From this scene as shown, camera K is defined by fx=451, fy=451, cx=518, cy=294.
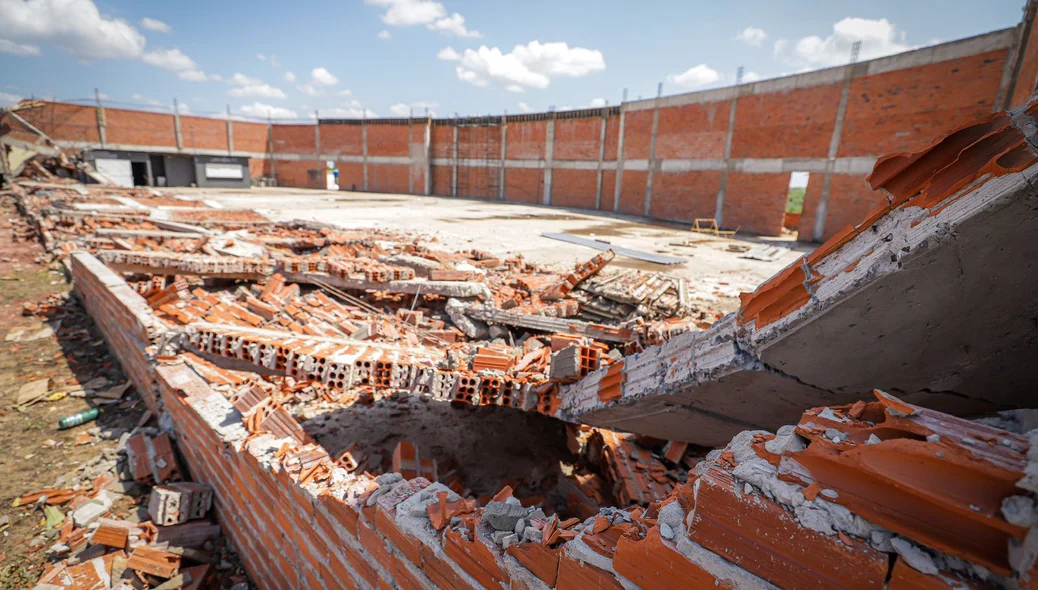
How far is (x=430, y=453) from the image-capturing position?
398 cm

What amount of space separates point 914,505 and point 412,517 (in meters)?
1.74

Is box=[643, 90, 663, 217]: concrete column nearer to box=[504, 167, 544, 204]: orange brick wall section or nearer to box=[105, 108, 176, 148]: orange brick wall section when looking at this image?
box=[504, 167, 544, 204]: orange brick wall section

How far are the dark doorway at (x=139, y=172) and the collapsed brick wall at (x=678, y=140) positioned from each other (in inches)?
145

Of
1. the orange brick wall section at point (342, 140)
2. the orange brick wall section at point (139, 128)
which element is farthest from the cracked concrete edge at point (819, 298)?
the orange brick wall section at point (139, 128)

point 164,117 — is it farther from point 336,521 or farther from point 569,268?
point 336,521

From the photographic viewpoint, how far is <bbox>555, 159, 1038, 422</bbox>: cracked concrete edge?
4.25 feet

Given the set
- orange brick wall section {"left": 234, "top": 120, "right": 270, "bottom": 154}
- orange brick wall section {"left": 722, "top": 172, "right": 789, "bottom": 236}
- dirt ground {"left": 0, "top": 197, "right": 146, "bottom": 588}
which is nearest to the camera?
dirt ground {"left": 0, "top": 197, "right": 146, "bottom": 588}

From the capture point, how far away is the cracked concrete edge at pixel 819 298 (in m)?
1.29

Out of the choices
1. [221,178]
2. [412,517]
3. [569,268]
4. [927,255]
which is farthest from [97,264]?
[221,178]

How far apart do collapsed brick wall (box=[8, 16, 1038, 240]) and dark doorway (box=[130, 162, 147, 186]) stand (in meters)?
3.68

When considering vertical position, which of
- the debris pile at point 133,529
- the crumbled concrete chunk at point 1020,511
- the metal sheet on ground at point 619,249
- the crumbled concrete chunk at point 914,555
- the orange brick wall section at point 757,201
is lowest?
the debris pile at point 133,529

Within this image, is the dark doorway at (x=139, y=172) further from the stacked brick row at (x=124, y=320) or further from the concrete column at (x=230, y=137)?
the stacked brick row at (x=124, y=320)

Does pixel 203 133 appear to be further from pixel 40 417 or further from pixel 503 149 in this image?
pixel 40 417

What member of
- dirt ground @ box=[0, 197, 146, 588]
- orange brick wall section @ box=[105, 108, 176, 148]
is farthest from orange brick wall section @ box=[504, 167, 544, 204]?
orange brick wall section @ box=[105, 108, 176, 148]
